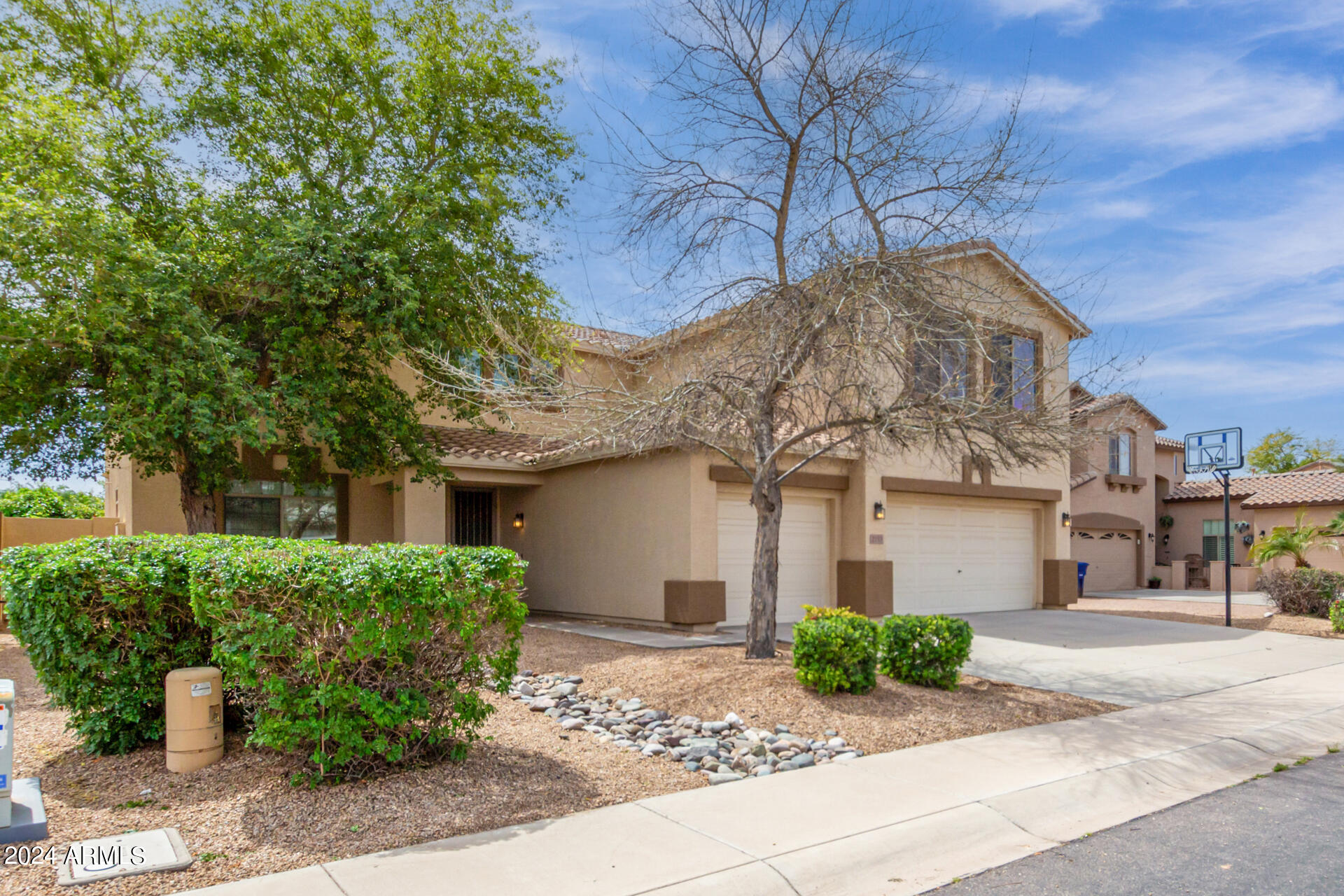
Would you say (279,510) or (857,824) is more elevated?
(279,510)

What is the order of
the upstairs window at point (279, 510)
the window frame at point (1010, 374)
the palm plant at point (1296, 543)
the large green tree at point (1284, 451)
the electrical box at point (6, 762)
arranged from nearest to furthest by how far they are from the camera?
the electrical box at point (6, 762) → the window frame at point (1010, 374) → the upstairs window at point (279, 510) → the palm plant at point (1296, 543) → the large green tree at point (1284, 451)

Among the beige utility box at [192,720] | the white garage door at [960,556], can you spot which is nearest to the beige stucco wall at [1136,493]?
the white garage door at [960,556]

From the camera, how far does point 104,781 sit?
574cm

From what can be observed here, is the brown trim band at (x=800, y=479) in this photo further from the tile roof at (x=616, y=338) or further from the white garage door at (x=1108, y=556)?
the white garage door at (x=1108, y=556)

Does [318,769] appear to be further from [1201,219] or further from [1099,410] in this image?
[1201,219]

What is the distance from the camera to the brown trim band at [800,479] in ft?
45.5

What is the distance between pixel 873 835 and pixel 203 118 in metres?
15.3

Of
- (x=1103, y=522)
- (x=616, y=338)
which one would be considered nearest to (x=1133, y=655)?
(x=616, y=338)

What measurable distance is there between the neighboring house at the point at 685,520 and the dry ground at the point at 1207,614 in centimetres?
172

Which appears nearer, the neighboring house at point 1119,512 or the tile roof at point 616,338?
the tile roof at point 616,338

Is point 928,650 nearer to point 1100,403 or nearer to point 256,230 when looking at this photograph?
point 1100,403

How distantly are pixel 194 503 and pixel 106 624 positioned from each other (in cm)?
872

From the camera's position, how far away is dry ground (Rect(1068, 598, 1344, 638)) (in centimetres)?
1566

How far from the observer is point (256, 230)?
42.5 feet
